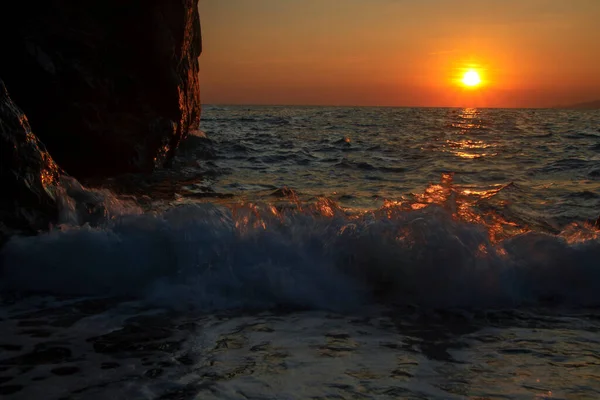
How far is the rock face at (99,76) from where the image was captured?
899cm

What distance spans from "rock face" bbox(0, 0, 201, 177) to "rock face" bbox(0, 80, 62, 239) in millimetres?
3570

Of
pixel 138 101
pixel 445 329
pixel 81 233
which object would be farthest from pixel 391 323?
pixel 138 101

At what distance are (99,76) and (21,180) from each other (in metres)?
4.93

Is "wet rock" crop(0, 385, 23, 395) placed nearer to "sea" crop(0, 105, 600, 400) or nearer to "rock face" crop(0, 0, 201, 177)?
"sea" crop(0, 105, 600, 400)

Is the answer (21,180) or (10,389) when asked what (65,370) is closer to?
(10,389)

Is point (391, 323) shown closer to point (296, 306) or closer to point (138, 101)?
point (296, 306)

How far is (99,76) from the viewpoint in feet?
32.1

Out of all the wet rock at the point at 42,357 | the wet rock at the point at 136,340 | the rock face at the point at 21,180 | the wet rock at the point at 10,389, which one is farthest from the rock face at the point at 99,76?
the wet rock at the point at 10,389

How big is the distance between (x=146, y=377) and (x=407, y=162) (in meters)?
12.0

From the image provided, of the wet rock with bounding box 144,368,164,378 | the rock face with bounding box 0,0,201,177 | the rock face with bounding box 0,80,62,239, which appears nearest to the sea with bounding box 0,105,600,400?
the wet rock with bounding box 144,368,164,378

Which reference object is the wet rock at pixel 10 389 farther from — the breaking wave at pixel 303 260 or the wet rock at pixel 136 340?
the breaking wave at pixel 303 260

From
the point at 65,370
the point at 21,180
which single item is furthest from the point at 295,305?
the point at 21,180

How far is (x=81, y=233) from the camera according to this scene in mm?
5312

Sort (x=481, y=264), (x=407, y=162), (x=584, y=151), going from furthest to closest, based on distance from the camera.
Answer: (x=584, y=151)
(x=407, y=162)
(x=481, y=264)
